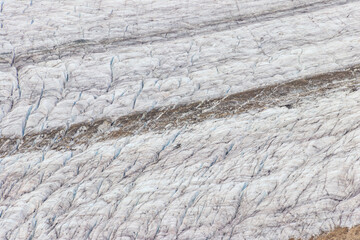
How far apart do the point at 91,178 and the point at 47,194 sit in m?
1.24

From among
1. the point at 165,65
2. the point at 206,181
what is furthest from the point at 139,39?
the point at 206,181

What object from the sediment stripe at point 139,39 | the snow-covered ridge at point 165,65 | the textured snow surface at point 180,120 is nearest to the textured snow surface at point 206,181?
→ the textured snow surface at point 180,120

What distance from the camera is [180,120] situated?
1042 cm

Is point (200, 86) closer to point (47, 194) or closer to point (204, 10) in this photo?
point (204, 10)

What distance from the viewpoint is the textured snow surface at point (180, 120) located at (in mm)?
8734

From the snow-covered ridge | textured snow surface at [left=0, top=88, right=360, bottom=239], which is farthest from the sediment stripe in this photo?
textured snow surface at [left=0, top=88, right=360, bottom=239]

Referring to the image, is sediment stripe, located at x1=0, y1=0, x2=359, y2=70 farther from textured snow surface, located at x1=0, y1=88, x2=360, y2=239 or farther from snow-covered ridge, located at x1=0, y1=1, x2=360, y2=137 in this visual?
textured snow surface, located at x1=0, y1=88, x2=360, y2=239

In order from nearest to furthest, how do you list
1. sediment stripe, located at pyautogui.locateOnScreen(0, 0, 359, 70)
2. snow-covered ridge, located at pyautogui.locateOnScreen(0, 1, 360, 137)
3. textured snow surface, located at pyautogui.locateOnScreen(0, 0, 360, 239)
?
textured snow surface, located at pyautogui.locateOnScreen(0, 0, 360, 239) < snow-covered ridge, located at pyautogui.locateOnScreen(0, 1, 360, 137) < sediment stripe, located at pyautogui.locateOnScreen(0, 0, 359, 70)

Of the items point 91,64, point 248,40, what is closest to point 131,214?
point 91,64

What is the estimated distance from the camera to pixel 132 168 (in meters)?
9.77

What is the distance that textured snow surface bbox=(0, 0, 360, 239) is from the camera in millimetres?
8734

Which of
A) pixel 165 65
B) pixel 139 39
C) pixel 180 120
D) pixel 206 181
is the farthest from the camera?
pixel 139 39

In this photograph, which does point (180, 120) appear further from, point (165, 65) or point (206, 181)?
point (165, 65)

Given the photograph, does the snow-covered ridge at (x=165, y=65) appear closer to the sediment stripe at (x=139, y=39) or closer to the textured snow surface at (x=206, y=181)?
the sediment stripe at (x=139, y=39)
